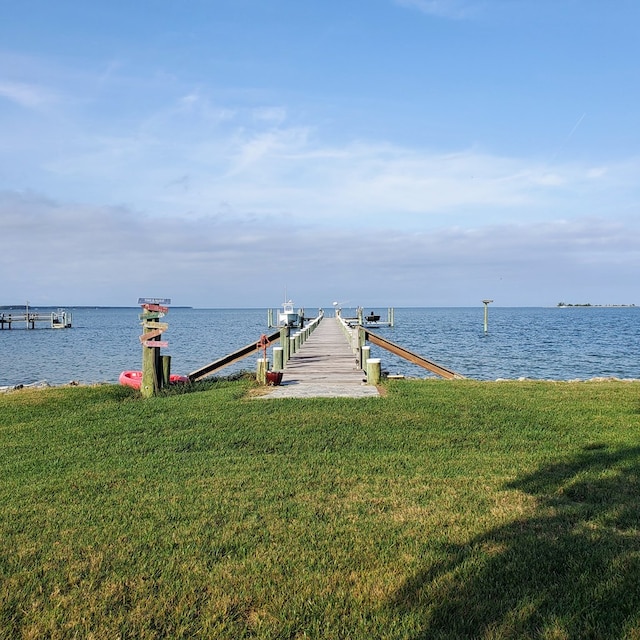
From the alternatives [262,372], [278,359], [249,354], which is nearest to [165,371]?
[262,372]

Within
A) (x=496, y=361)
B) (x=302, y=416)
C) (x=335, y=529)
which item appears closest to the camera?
(x=335, y=529)

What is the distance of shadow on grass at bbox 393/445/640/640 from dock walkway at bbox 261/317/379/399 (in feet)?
19.3

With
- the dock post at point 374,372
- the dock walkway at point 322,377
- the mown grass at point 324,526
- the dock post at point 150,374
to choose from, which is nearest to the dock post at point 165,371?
the dock post at point 150,374

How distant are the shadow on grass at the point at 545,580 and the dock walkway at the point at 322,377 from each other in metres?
5.89

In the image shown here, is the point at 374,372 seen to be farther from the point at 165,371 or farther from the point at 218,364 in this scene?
the point at 218,364

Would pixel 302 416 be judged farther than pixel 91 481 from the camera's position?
Yes

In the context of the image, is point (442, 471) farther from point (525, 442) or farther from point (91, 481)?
point (91, 481)

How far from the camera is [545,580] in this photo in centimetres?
380

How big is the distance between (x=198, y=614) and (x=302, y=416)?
5.48 meters

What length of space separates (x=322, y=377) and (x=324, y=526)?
9.03 meters

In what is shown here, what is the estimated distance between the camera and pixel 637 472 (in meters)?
6.12

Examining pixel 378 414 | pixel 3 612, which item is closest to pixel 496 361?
pixel 378 414

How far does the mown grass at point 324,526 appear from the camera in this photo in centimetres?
345

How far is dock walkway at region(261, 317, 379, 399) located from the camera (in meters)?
11.2
